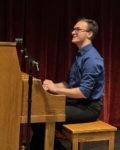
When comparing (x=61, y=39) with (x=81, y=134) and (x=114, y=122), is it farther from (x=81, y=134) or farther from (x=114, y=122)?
(x=81, y=134)

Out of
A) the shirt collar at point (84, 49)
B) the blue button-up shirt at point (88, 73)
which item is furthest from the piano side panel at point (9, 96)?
the shirt collar at point (84, 49)

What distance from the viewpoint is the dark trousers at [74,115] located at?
320 centimetres

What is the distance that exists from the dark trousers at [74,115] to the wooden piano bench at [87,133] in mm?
60

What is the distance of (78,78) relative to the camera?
3334 millimetres

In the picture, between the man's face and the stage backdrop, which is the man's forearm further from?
the stage backdrop

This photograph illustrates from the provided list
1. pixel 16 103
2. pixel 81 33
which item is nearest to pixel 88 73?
pixel 81 33

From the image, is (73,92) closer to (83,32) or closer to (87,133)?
(87,133)

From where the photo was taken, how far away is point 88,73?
10.4 feet

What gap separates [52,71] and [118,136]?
1173 mm

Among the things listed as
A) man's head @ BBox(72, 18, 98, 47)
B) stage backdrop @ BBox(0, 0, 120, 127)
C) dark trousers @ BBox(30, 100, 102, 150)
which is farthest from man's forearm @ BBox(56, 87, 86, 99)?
stage backdrop @ BBox(0, 0, 120, 127)

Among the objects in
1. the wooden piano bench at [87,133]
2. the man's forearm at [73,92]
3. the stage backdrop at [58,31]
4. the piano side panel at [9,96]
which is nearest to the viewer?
the piano side panel at [9,96]

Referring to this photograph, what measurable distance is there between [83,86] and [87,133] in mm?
385

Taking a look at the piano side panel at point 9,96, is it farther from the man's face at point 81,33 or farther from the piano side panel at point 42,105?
the man's face at point 81,33

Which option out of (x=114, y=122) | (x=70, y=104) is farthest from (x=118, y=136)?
(x=70, y=104)
